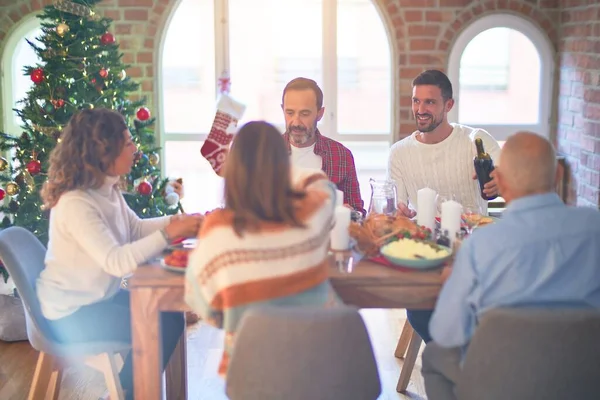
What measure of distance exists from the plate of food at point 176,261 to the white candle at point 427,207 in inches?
32.5

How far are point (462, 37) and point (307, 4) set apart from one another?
1046 mm

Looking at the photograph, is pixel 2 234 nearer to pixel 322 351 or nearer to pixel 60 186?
pixel 60 186

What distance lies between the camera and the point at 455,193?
3.49m

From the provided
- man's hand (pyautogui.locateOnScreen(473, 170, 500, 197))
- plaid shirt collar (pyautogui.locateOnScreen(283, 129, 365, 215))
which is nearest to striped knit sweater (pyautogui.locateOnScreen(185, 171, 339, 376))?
man's hand (pyautogui.locateOnScreen(473, 170, 500, 197))

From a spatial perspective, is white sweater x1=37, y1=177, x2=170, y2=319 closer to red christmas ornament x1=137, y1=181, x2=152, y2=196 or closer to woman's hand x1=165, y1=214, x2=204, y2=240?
woman's hand x1=165, y1=214, x2=204, y2=240

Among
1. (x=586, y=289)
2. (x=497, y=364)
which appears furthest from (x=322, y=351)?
(x=586, y=289)

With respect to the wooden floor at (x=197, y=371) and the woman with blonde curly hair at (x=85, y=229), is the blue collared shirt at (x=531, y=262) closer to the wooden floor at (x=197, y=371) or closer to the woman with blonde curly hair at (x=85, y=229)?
the woman with blonde curly hair at (x=85, y=229)

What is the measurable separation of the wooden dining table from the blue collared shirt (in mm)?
254

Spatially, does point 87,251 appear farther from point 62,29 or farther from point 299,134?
point 62,29

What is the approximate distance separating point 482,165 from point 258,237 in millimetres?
1503

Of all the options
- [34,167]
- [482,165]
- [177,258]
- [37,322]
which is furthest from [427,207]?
[34,167]

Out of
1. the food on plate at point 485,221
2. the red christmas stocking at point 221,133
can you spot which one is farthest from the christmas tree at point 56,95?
the food on plate at point 485,221

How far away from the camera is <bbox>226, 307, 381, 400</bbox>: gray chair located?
1.85 meters

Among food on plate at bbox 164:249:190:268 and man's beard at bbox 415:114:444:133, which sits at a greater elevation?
man's beard at bbox 415:114:444:133
